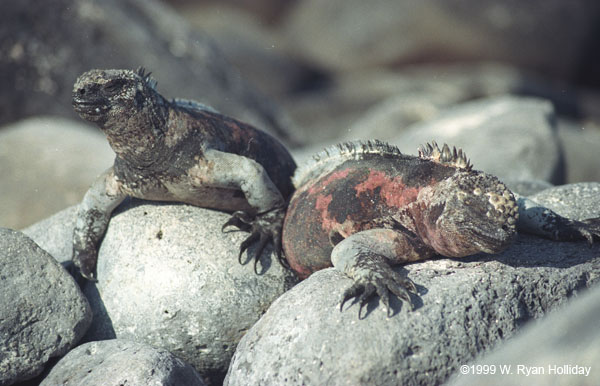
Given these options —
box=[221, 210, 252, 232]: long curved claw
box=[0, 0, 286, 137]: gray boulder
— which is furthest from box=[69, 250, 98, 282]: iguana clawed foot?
box=[0, 0, 286, 137]: gray boulder

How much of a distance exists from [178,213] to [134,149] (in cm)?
53

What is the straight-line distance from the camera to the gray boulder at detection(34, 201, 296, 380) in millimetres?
3656

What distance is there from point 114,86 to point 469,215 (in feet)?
6.88

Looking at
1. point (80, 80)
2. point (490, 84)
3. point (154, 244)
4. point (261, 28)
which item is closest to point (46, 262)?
point (154, 244)

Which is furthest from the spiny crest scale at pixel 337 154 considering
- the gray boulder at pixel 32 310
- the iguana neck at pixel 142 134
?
the gray boulder at pixel 32 310

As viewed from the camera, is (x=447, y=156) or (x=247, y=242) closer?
(x=447, y=156)

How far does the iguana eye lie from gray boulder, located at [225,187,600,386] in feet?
5.00

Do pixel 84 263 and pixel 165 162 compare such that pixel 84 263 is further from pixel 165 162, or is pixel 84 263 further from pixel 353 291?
pixel 353 291

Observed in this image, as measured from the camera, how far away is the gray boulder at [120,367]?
10.3 ft

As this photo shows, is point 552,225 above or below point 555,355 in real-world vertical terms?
above

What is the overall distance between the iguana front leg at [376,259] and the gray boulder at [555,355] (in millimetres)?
539

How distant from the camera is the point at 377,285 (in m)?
3.04

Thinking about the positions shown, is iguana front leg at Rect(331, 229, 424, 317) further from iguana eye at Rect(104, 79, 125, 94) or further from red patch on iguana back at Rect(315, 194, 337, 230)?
iguana eye at Rect(104, 79, 125, 94)

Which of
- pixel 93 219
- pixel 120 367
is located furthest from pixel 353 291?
pixel 93 219
